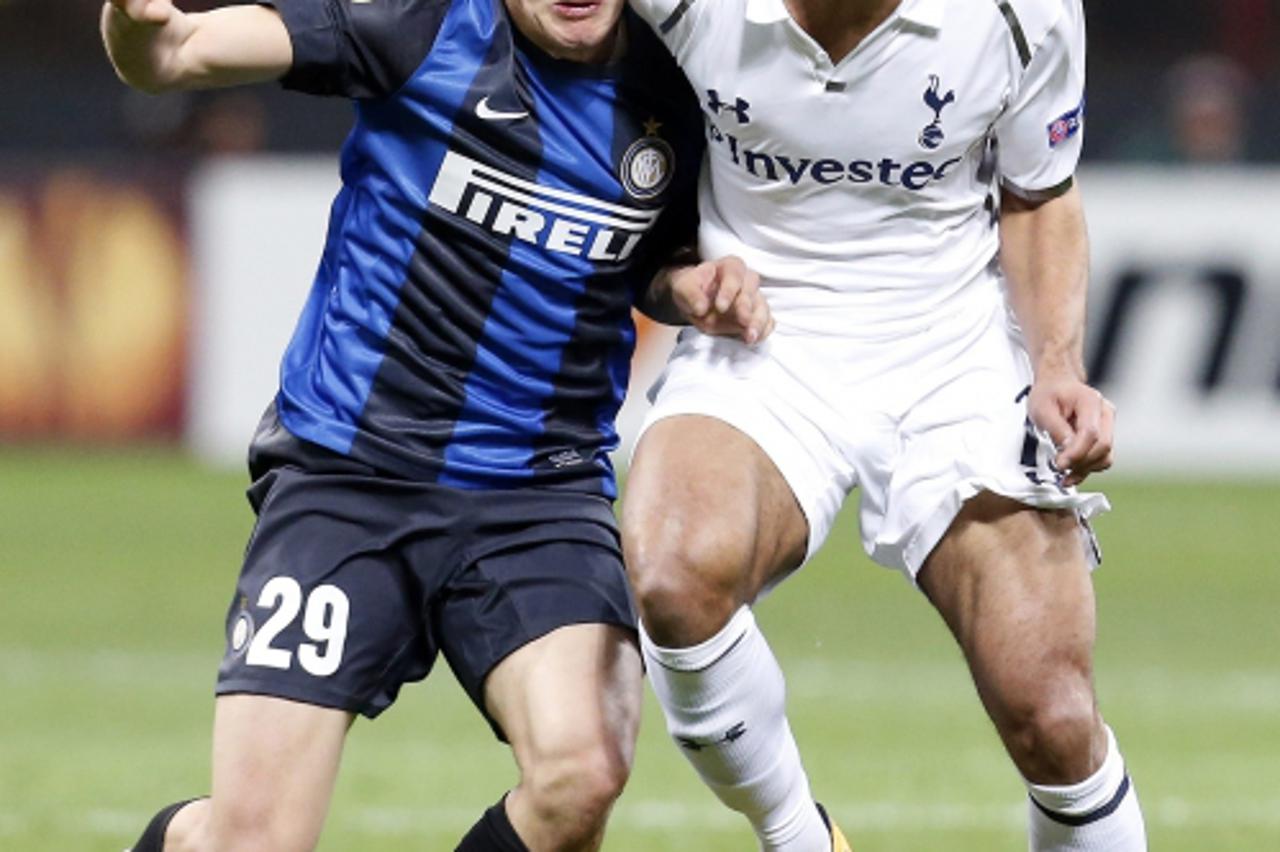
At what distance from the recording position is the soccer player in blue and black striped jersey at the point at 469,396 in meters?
4.89

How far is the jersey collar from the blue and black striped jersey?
305 millimetres

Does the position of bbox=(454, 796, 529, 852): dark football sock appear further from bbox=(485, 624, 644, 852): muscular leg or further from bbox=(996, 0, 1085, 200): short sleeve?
bbox=(996, 0, 1085, 200): short sleeve

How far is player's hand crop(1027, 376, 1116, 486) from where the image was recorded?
190 inches

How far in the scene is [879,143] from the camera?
4.94m

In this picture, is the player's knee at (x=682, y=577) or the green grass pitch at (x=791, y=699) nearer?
the player's knee at (x=682, y=577)

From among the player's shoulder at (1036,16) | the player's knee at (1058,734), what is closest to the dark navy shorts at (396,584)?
the player's knee at (1058,734)

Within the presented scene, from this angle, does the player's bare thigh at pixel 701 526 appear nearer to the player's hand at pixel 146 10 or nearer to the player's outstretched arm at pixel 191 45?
the player's outstretched arm at pixel 191 45

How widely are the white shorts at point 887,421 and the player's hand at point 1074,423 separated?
0.22 ft

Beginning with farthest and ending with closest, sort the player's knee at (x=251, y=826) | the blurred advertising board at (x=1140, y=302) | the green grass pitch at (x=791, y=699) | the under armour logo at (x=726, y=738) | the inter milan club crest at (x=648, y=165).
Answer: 1. the blurred advertising board at (x=1140, y=302)
2. the green grass pitch at (x=791, y=699)
3. the inter milan club crest at (x=648, y=165)
4. the under armour logo at (x=726, y=738)
5. the player's knee at (x=251, y=826)

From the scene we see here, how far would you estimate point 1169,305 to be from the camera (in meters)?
14.0

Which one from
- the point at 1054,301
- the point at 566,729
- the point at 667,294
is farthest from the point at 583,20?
the point at 566,729

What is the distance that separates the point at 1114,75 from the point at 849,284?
11220 millimetres

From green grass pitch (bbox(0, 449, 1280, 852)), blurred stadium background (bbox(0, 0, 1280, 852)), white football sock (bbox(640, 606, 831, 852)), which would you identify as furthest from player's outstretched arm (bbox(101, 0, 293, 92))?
blurred stadium background (bbox(0, 0, 1280, 852))

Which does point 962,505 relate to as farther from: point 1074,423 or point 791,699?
point 791,699
